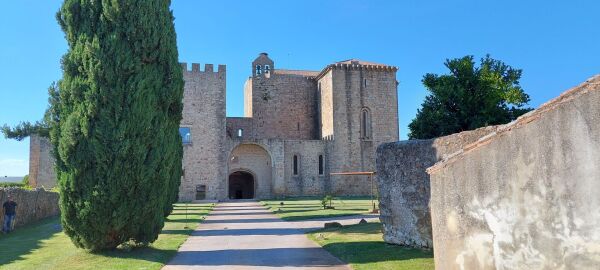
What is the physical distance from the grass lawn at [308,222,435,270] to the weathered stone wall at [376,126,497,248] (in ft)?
1.02

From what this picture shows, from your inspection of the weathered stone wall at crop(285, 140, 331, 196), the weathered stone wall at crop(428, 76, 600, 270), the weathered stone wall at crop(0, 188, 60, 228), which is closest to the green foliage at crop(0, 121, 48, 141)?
the weathered stone wall at crop(0, 188, 60, 228)

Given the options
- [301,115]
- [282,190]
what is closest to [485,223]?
[282,190]

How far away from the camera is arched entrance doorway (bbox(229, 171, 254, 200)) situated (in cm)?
4353

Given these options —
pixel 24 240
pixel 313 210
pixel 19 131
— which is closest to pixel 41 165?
pixel 19 131

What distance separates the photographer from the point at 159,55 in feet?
35.8

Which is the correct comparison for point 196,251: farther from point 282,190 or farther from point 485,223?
point 282,190

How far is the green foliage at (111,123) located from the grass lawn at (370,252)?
4.01 metres

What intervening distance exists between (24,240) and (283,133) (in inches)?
1228

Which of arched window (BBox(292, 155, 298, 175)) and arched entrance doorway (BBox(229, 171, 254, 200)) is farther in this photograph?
arched entrance doorway (BBox(229, 171, 254, 200))

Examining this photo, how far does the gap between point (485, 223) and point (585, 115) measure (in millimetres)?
1515

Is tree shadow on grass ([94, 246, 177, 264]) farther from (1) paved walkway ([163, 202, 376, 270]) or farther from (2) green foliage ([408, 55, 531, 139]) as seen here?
(2) green foliage ([408, 55, 531, 139])

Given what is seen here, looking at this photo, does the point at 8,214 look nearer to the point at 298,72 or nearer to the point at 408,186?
the point at 408,186

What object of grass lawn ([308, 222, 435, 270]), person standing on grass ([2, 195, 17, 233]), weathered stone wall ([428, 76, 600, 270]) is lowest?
grass lawn ([308, 222, 435, 270])

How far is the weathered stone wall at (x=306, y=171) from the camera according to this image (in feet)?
128
